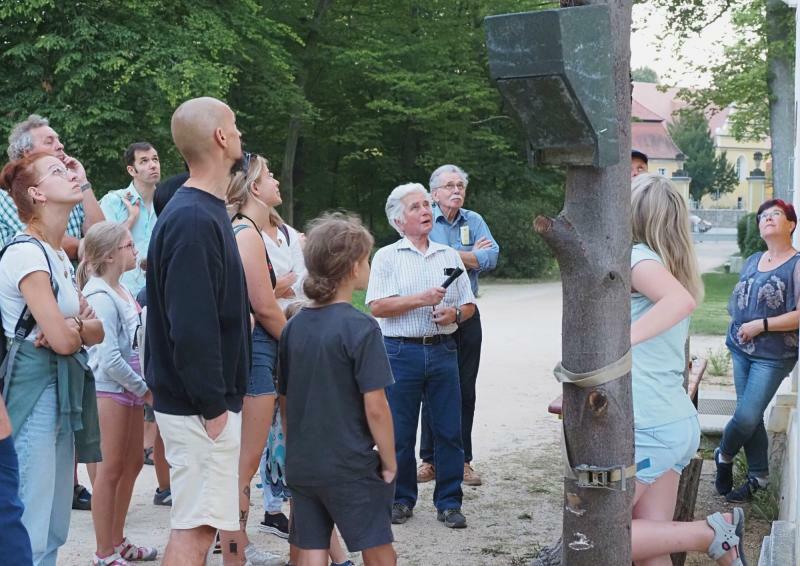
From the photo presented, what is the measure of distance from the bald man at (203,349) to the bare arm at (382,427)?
1.59ft

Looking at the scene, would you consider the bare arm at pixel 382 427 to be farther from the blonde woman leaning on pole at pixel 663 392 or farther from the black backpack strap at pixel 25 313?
the black backpack strap at pixel 25 313

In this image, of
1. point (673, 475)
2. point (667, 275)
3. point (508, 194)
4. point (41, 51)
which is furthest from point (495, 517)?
point (508, 194)

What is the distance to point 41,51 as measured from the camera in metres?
22.5

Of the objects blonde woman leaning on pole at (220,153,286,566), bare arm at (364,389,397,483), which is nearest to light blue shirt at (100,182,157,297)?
blonde woman leaning on pole at (220,153,286,566)

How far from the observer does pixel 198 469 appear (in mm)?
3586

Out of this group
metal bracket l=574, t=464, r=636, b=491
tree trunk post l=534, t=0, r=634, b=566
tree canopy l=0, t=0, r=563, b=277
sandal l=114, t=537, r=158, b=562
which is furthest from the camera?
tree canopy l=0, t=0, r=563, b=277

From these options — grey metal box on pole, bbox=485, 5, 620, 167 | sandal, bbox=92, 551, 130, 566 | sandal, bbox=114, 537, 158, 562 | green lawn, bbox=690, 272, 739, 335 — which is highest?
grey metal box on pole, bbox=485, 5, 620, 167

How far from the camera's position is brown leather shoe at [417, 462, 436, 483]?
6.88 meters

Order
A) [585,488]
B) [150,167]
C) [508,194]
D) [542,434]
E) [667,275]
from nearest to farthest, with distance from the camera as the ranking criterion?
[585,488] < [667,275] < [150,167] < [542,434] < [508,194]

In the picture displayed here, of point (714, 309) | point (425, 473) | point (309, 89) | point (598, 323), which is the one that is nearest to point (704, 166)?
point (309, 89)

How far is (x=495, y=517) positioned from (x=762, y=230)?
8.07 ft

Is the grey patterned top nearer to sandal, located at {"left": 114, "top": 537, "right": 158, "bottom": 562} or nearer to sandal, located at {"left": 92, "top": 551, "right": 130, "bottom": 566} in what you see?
sandal, located at {"left": 114, "top": 537, "right": 158, "bottom": 562}

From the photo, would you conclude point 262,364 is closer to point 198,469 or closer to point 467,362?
point 198,469

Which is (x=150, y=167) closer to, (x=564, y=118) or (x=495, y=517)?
(x=495, y=517)
